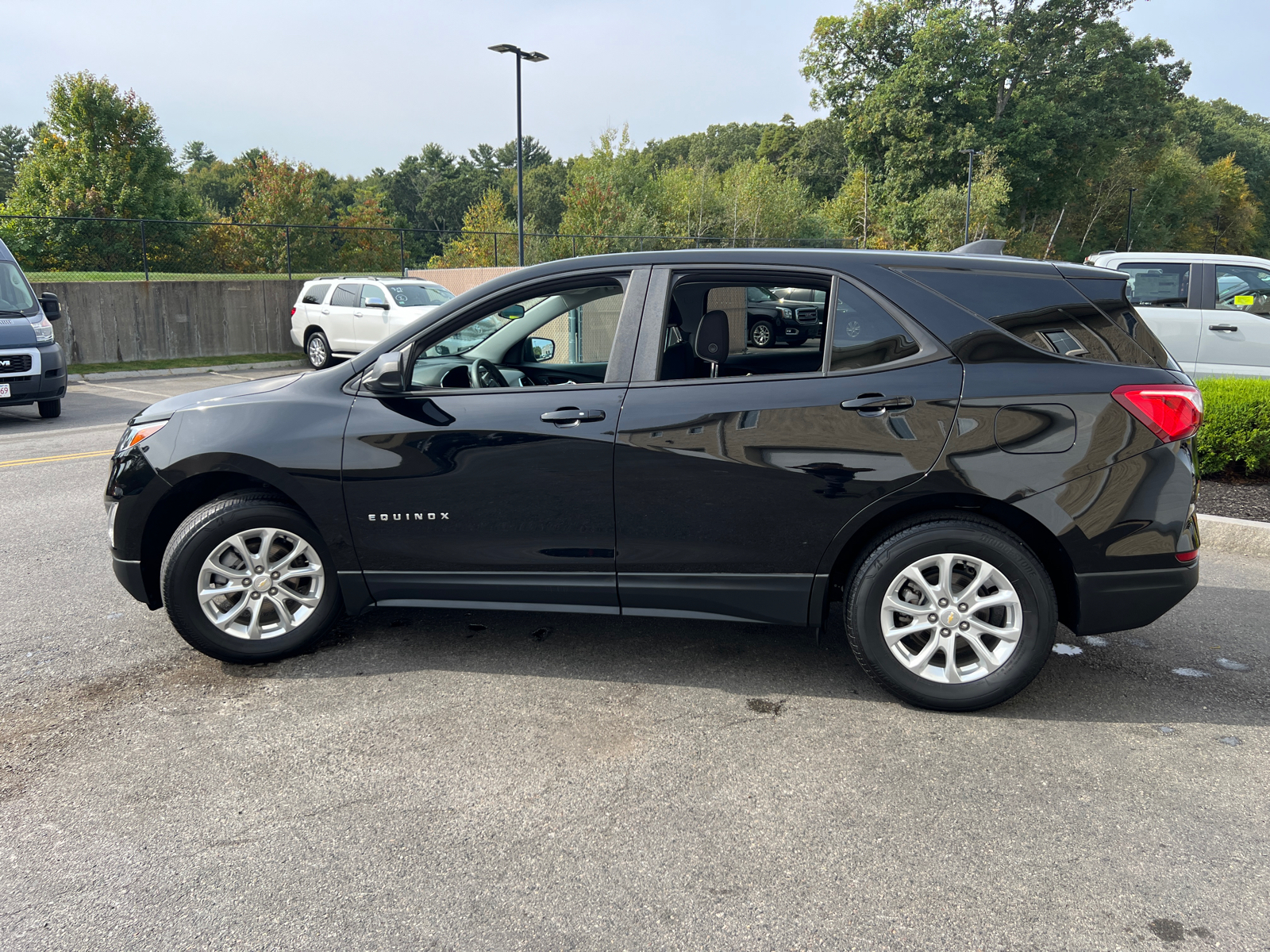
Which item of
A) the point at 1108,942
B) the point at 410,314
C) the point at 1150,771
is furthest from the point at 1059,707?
the point at 410,314

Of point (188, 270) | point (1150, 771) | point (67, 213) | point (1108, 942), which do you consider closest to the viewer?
point (1108, 942)

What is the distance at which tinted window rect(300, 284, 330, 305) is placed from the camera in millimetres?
19122

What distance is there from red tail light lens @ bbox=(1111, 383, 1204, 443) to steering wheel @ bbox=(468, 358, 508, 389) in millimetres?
2516

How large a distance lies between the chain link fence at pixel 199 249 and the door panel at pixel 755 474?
49.2 ft

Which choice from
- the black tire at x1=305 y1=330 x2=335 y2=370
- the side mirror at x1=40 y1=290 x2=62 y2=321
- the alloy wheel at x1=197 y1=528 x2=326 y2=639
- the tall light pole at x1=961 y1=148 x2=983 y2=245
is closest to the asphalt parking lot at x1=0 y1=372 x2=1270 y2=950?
the alloy wheel at x1=197 y1=528 x2=326 y2=639

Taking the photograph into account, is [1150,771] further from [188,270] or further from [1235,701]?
[188,270]

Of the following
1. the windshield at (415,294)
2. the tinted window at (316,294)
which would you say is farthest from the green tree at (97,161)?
the windshield at (415,294)

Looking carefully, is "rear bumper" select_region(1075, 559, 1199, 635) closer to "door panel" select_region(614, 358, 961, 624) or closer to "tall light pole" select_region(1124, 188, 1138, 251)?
"door panel" select_region(614, 358, 961, 624)

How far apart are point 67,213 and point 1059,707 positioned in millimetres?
41948

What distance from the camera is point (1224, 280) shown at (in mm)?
11109

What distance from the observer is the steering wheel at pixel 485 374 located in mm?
4133

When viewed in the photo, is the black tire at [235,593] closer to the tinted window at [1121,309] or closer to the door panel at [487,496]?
the door panel at [487,496]

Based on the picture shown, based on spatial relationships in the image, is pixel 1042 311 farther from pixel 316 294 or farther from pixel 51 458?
pixel 316 294

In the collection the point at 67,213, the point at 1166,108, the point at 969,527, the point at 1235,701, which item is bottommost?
the point at 1235,701
